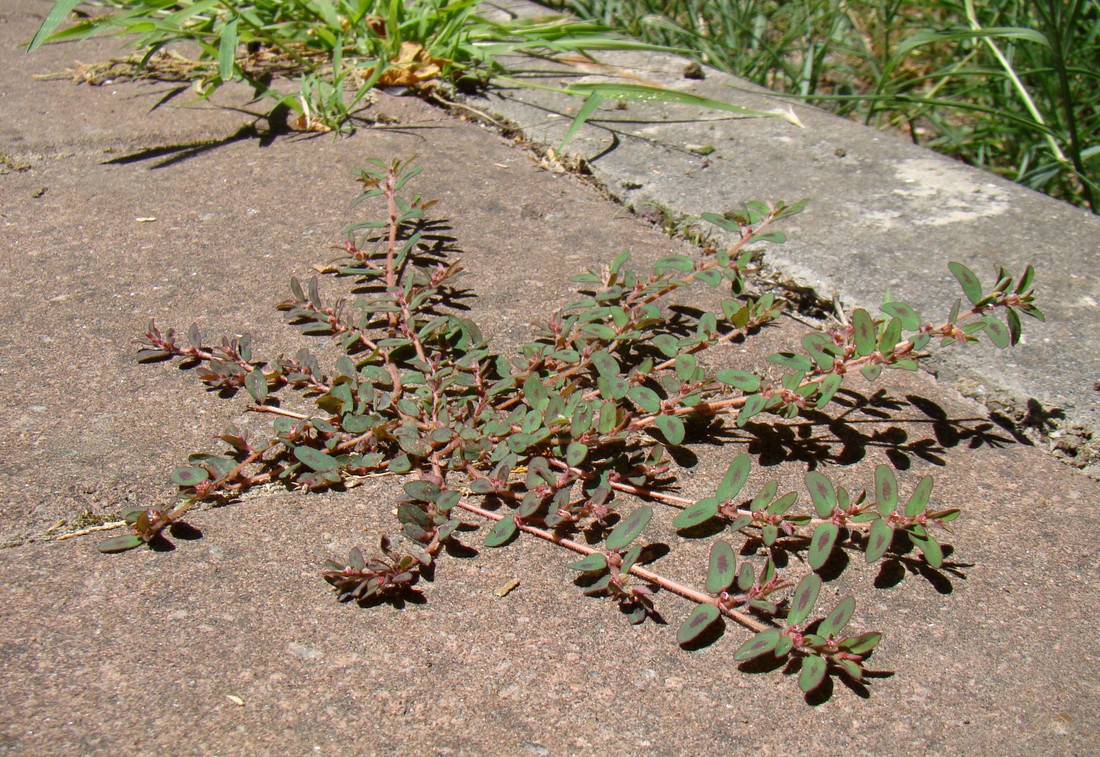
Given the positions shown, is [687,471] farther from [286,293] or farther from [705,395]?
[286,293]

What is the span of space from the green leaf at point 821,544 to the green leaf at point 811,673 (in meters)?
0.13

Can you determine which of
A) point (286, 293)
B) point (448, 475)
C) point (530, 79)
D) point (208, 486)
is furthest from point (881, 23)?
point (208, 486)

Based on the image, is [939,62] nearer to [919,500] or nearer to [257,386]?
[919,500]

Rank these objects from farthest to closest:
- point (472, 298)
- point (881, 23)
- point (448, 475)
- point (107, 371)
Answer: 1. point (881, 23)
2. point (472, 298)
3. point (107, 371)
4. point (448, 475)

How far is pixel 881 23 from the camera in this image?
3242mm

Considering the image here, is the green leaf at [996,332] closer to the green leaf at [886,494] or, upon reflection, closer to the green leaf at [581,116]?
the green leaf at [886,494]

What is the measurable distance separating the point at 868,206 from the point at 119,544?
1504 mm

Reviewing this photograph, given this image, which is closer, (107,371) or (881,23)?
(107,371)

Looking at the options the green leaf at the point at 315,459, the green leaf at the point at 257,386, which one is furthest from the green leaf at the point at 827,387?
the green leaf at the point at 257,386

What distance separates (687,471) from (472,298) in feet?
1.87

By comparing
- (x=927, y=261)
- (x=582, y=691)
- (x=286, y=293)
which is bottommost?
(x=582, y=691)

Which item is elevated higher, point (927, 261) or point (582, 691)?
point (927, 261)

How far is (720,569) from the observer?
1.14 metres

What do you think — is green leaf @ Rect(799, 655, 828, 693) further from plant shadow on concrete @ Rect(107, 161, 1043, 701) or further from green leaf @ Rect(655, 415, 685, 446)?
green leaf @ Rect(655, 415, 685, 446)
